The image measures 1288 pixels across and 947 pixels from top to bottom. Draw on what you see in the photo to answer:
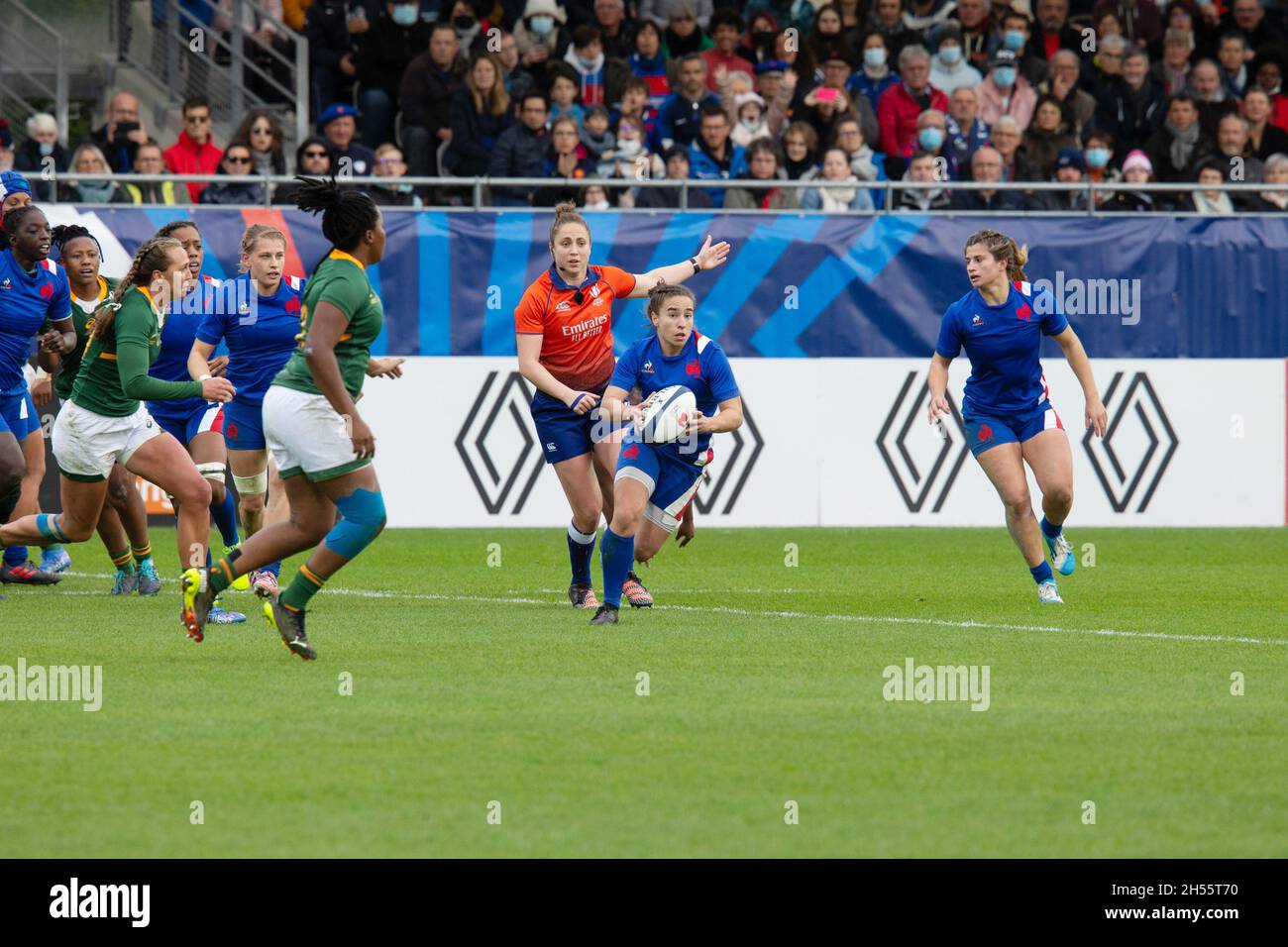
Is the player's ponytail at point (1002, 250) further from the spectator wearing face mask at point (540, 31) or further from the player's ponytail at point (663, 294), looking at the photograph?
the spectator wearing face mask at point (540, 31)

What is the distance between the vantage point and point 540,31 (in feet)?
70.9

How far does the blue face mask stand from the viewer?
20656 mm

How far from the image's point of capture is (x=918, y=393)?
18.5 metres

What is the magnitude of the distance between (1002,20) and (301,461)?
15.9 m

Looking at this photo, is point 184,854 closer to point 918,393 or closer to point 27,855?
point 27,855

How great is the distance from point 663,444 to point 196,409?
10.7ft

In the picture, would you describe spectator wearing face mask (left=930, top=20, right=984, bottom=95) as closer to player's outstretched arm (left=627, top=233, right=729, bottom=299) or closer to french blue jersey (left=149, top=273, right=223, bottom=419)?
player's outstretched arm (left=627, top=233, right=729, bottom=299)

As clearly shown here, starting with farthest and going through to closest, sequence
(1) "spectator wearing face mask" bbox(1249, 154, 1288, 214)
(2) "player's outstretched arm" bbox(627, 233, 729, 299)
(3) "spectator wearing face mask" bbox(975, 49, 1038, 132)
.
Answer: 1. (3) "spectator wearing face mask" bbox(975, 49, 1038, 132)
2. (1) "spectator wearing face mask" bbox(1249, 154, 1288, 214)
3. (2) "player's outstretched arm" bbox(627, 233, 729, 299)

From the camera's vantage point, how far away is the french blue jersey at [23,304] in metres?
12.5

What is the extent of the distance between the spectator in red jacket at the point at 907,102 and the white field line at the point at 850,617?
9.24 meters

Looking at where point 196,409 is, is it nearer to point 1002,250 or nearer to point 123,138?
point 1002,250

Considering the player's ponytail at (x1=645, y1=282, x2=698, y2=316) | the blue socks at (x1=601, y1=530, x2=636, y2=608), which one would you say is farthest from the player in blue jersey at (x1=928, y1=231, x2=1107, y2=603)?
the blue socks at (x1=601, y1=530, x2=636, y2=608)

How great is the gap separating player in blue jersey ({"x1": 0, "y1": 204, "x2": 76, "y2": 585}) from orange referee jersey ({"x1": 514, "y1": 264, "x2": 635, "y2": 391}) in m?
3.05

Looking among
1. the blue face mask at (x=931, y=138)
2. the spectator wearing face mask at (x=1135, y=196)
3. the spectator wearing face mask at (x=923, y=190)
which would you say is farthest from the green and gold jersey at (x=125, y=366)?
the spectator wearing face mask at (x=1135, y=196)
